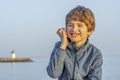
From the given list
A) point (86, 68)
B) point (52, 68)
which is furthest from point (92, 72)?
point (52, 68)

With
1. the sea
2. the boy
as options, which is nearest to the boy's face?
the boy

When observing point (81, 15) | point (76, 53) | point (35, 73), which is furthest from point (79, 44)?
point (35, 73)

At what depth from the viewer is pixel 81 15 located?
3.88 meters

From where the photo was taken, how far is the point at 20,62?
69.5 meters

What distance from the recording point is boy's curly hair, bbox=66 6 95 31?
3874 mm

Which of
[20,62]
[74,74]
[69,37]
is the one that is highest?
[69,37]

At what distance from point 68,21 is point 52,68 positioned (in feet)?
1.25

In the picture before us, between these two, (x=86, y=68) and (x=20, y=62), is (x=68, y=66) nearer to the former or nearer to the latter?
(x=86, y=68)

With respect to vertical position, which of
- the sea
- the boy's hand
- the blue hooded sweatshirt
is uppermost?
the boy's hand

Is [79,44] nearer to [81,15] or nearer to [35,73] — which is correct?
[81,15]

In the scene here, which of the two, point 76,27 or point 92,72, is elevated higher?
point 76,27

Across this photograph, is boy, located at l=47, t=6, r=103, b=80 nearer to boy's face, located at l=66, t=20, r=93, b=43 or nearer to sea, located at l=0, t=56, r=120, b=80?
boy's face, located at l=66, t=20, r=93, b=43

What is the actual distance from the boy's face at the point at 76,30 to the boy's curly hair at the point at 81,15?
3 cm

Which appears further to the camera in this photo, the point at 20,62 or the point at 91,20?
the point at 20,62
